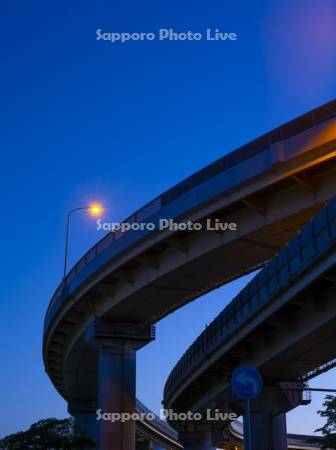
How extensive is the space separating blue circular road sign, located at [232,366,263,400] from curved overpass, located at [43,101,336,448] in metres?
10.2

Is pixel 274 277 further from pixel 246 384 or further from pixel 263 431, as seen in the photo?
pixel 263 431

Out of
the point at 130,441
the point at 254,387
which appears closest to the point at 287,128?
the point at 254,387

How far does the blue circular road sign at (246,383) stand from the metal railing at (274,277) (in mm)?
7094

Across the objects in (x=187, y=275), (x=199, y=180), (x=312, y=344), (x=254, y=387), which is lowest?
(x=254, y=387)

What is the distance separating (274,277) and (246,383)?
37.6 feet

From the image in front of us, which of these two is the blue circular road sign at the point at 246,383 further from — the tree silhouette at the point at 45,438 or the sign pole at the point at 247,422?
the tree silhouette at the point at 45,438

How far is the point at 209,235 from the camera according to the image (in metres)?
25.5

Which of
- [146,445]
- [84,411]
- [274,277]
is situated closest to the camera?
[274,277]

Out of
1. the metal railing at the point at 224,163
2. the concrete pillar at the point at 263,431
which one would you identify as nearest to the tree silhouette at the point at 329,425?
the concrete pillar at the point at 263,431

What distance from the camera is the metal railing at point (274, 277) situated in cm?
1856

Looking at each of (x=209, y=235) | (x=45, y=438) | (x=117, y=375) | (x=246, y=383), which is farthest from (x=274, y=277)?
(x=117, y=375)

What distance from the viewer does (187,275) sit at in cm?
2814

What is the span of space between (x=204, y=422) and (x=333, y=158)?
46914 mm

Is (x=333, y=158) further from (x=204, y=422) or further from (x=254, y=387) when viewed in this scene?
(x=204, y=422)
